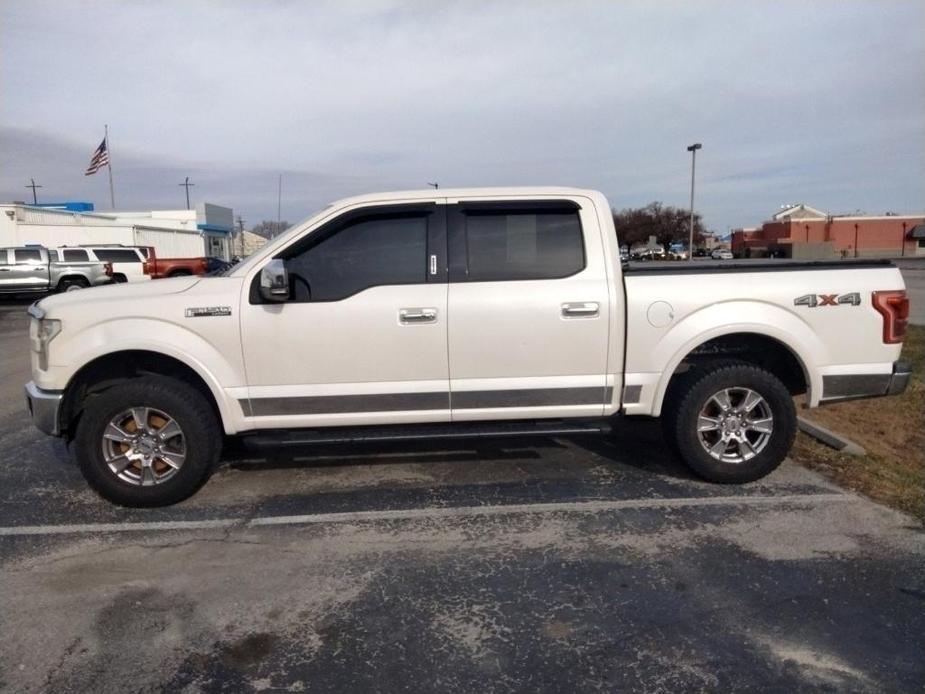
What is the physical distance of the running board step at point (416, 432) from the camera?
4.71m

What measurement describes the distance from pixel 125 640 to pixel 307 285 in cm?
231

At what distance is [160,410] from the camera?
461cm

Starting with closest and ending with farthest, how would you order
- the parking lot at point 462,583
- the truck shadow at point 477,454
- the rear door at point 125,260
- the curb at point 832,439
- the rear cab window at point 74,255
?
the parking lot at point 462,583
the truck shadow at point 477,454
the curb at point 832,439
the rear cab window at point 74,255
the rear door at point 125,260

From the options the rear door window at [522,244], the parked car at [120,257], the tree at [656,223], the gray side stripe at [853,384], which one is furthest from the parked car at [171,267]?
the tree at [656,223]

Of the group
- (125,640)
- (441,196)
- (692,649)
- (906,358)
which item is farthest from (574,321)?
(906,358)

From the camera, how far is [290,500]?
192 inches

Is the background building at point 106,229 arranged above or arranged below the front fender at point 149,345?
above

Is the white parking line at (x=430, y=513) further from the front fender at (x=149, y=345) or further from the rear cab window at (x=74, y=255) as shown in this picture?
the rear cab window at (x=74, y=255)

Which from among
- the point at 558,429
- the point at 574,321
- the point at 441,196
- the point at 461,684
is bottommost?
the point at 461,684

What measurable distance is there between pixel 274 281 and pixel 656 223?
173ft

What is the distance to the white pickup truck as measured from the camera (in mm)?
4613

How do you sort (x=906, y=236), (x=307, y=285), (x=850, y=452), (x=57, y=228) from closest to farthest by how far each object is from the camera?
(x=307, y=285) < (x=850, y=452) < (x=57, y=228) < (x=906, y=236)

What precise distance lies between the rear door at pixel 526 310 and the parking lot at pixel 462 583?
27.9 inches

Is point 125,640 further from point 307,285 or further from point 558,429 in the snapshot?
point 558,429
